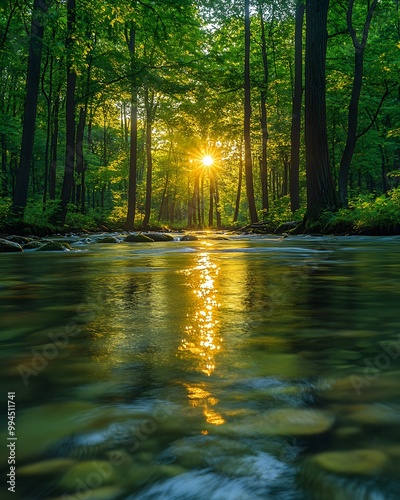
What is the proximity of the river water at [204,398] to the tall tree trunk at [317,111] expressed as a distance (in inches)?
400

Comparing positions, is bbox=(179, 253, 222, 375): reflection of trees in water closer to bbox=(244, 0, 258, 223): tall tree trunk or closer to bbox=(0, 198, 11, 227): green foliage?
bbox=(0, 198, 11, 227): green foliage

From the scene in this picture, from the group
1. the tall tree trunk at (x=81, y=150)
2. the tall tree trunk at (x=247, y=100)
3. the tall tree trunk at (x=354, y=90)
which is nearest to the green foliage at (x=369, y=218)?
the tall tree trunk at (x=354, y=90)

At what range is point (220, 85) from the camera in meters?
20.6

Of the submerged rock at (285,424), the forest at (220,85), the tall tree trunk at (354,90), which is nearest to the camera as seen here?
the submerged rock at (285,424)

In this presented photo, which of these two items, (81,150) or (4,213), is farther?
(81,150)

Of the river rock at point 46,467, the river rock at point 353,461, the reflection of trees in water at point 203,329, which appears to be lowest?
the river rock at point 46,467

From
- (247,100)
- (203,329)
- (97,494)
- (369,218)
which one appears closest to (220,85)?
(247,100)

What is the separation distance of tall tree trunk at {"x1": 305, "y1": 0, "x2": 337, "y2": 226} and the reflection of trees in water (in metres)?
9.61

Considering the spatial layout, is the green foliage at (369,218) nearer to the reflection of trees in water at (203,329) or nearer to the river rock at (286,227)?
the river rock at (286,227)

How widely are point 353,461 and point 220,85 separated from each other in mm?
21086

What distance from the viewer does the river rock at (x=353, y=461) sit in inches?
36.4

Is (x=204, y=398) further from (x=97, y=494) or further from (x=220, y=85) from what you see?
(x=220, y=85)

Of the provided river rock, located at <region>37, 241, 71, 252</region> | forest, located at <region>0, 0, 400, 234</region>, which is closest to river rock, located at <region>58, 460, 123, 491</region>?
river rock, located at <region>37, 241, 71, 252</region>

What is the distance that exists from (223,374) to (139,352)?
1.35ft
